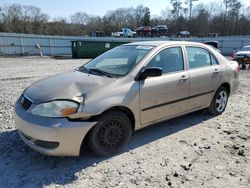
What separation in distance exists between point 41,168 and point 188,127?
9.11ft

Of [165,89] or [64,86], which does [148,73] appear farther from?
[64,86]

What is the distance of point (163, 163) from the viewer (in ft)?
11.5

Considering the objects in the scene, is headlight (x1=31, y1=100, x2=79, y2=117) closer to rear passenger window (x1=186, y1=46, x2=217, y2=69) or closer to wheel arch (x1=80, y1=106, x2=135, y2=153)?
wheel arch (x1=80, y1=106, x2=135, y2=153)

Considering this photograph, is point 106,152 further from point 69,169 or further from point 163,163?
point 163,163

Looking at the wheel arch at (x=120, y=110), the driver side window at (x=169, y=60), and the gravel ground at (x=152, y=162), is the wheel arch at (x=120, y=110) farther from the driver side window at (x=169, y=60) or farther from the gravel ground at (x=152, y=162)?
the driver side window at (x=169, y=60)

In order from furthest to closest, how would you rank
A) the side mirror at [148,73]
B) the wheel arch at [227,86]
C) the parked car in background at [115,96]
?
the wheel arch at [227,86]
the side mirror at [148,73]
the parked car in background at [115,96]

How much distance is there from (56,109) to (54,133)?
0.31 metres

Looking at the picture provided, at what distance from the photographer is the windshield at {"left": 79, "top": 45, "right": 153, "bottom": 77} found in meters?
4.00

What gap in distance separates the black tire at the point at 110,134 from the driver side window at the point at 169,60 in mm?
1016

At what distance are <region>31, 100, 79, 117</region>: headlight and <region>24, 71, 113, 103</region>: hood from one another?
8cm

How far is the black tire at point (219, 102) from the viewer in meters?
5.34

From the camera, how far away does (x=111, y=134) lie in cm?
362

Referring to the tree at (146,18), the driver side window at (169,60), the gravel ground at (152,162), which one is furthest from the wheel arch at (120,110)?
the tree at (146,18)

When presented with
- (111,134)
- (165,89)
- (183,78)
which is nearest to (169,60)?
(183,78)
